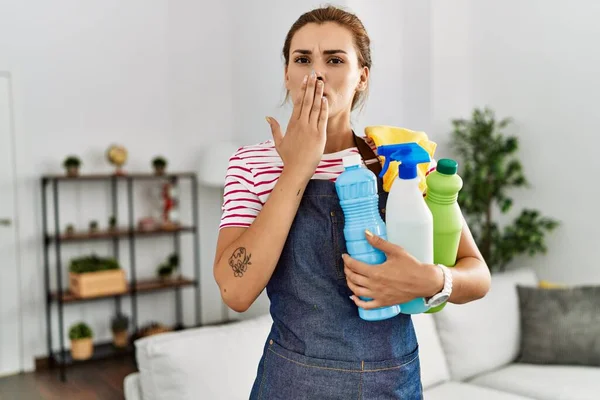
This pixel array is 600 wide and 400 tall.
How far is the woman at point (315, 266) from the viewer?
1.02 metres

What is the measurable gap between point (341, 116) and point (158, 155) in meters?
4.00

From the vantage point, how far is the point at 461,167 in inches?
160

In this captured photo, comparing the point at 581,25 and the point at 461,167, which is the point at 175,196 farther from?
the point at 581,25

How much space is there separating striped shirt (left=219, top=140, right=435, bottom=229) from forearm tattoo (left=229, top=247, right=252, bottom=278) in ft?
0.24

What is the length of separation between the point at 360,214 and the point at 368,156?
26 cm

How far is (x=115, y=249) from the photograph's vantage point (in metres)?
4.79

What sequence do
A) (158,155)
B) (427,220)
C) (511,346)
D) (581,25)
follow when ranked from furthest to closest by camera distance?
(158,155)
(581,25)
(511,346)
(427,220)

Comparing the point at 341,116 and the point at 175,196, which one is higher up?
the point at 341,116

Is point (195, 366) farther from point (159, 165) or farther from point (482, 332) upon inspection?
point (159, 165)

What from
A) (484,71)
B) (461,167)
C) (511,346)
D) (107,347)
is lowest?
(107,347)

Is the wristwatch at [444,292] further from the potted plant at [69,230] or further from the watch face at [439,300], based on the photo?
the potted plant at [69,230]

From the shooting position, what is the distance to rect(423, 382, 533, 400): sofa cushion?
2.51 m

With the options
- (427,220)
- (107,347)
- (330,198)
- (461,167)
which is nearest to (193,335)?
(330,198)

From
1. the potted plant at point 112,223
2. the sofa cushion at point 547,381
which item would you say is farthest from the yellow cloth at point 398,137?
the potted plant at point 112,223
